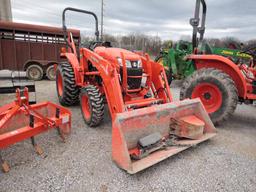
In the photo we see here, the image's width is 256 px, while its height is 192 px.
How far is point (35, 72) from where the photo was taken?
26.4 feet

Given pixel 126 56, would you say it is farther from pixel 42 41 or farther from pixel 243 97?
pixel 42 41

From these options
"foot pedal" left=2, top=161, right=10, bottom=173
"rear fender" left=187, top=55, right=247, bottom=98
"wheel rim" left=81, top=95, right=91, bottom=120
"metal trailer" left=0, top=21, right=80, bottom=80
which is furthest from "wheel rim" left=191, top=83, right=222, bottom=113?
"metal trailer" left=0, top=21, right=80, bottom=80

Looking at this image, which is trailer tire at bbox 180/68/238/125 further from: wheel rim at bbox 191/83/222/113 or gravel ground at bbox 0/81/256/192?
gravel ground at bbox 0/81/256/192

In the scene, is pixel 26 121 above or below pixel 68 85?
below

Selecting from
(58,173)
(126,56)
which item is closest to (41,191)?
(58,173)

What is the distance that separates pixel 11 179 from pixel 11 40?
737cm

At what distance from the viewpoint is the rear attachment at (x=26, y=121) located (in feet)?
7.09

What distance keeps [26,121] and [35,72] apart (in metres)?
5.83

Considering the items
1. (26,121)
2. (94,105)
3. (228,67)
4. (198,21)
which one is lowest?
(26,121)

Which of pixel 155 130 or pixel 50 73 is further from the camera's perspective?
pixel 50 73

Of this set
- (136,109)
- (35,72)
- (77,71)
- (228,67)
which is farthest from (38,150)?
(35,72)

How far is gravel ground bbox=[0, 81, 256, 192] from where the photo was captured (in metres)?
2.03

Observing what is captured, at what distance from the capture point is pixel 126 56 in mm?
3227

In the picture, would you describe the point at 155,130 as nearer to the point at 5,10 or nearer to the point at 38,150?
the point at 38,150
